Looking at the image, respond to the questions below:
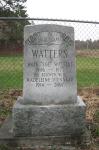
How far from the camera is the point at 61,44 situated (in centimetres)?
536

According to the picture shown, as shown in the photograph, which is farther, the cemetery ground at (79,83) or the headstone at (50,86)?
the cemetery ground at (79,83)

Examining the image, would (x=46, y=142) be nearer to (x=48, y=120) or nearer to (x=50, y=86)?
(x=48, y=120)

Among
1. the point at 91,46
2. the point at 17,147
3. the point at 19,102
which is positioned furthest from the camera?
the point at 91,46

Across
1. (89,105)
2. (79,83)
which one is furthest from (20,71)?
(89,105)

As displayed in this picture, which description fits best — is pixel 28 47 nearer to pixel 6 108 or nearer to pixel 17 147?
pixel 17 147

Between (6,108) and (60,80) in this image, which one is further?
(6,108)

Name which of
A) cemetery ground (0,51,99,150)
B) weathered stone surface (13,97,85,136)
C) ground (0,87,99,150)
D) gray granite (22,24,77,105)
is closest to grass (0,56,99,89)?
cemetery ground (0,51,99,150)

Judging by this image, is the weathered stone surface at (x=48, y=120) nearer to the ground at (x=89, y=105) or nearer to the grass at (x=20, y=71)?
the ground at (x=89, y=105)

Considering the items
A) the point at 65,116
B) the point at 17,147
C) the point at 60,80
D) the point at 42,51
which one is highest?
the point at 42,51

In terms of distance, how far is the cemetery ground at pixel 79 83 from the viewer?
7.06 metres

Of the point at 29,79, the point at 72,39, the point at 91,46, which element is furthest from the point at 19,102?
the point at 91,46

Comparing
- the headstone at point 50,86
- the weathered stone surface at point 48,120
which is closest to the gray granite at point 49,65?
the headstone at point 50,86

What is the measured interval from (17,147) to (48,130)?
1.47 feet

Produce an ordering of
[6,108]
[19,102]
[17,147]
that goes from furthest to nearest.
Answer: [6,108], [19,102], [17,147]
